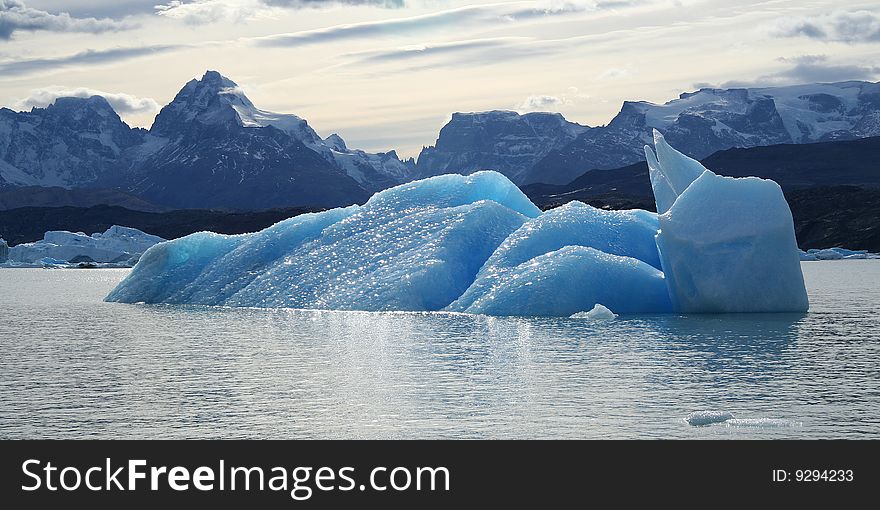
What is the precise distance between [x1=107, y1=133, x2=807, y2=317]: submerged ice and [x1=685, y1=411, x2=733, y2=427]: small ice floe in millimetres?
16856

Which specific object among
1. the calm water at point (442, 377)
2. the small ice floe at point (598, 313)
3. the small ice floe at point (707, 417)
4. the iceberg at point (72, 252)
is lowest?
the iceberg at point (72, 252)

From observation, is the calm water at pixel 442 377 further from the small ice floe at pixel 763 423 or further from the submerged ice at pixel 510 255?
the submerged ice at pixel 510 255

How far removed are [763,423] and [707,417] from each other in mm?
839

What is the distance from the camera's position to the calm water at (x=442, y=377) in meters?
16.8

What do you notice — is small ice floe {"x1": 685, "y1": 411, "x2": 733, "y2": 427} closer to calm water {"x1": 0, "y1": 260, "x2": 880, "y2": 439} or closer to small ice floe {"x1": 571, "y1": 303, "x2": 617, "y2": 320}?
calm water {"x1": 0, "y1": 260, "x2": 880, "y2": 439}

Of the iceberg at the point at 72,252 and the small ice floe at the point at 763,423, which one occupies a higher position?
the small ice floe at the point at 763,423

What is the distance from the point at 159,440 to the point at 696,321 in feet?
68.4

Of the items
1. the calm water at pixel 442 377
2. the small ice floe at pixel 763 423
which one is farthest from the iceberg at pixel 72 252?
the small ice floe at pixel 763 423

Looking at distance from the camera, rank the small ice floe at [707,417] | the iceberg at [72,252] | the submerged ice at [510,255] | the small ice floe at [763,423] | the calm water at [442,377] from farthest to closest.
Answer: the iceberg at [72,252] < the submerged ice at [510,255] < the calm water at [442,377] < the small ice floe at [707,417] < the small ice floe at [763,423]

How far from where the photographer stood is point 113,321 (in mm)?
38562

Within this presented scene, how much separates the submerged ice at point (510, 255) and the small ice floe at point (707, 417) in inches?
664

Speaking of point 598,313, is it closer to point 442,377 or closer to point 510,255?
point 510,255

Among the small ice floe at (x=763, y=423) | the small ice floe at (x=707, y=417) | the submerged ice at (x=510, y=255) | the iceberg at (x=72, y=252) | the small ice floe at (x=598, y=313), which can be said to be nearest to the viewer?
the small ice floe at (x=763, y=423)

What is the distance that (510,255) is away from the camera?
35.9 meters
